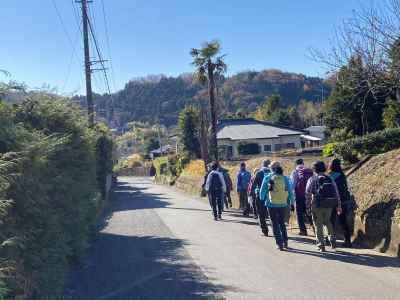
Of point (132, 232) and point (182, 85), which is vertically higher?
point (182, 85)

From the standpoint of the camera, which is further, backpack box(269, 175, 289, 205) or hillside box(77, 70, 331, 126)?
hillside box(77, 70, 331, 126)

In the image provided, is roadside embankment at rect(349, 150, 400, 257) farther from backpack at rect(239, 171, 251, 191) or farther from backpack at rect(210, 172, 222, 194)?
backpack at rect(239, 171, 251, 191)

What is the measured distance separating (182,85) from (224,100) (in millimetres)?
24365

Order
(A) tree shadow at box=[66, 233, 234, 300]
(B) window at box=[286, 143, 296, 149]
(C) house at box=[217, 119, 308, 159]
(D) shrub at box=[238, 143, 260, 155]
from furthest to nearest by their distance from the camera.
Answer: (B) window at box=[286, 143, 296, 149], (C) house at box=[217, 119, 308, 159], (D) shrub at box=[238, 143, 260, 155], (A) tree shadow at box=[66, 233, 234, 300]

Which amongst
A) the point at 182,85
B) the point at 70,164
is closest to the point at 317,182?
the point at 70,164

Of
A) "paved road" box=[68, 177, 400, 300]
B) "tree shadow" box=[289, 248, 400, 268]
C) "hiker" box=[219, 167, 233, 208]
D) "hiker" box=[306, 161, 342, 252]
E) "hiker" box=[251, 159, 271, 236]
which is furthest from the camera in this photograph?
"hiker" box=[219, 167, 233, 208]

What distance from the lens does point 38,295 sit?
219 inches

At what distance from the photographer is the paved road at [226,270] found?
6956 mm

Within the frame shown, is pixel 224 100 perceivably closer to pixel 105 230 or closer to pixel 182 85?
pixel 182 85

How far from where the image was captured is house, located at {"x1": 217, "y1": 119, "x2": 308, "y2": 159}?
56906mm

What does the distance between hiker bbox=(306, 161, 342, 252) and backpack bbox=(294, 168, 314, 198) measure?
153cm

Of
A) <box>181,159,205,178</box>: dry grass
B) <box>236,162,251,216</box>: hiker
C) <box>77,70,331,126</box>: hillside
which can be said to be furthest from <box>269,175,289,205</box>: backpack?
<box>77,70,331,126</box>: hillside

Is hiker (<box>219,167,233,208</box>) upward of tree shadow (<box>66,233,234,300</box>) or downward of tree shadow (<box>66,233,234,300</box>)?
upward

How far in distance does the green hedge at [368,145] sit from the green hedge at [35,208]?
1078 centimetres
